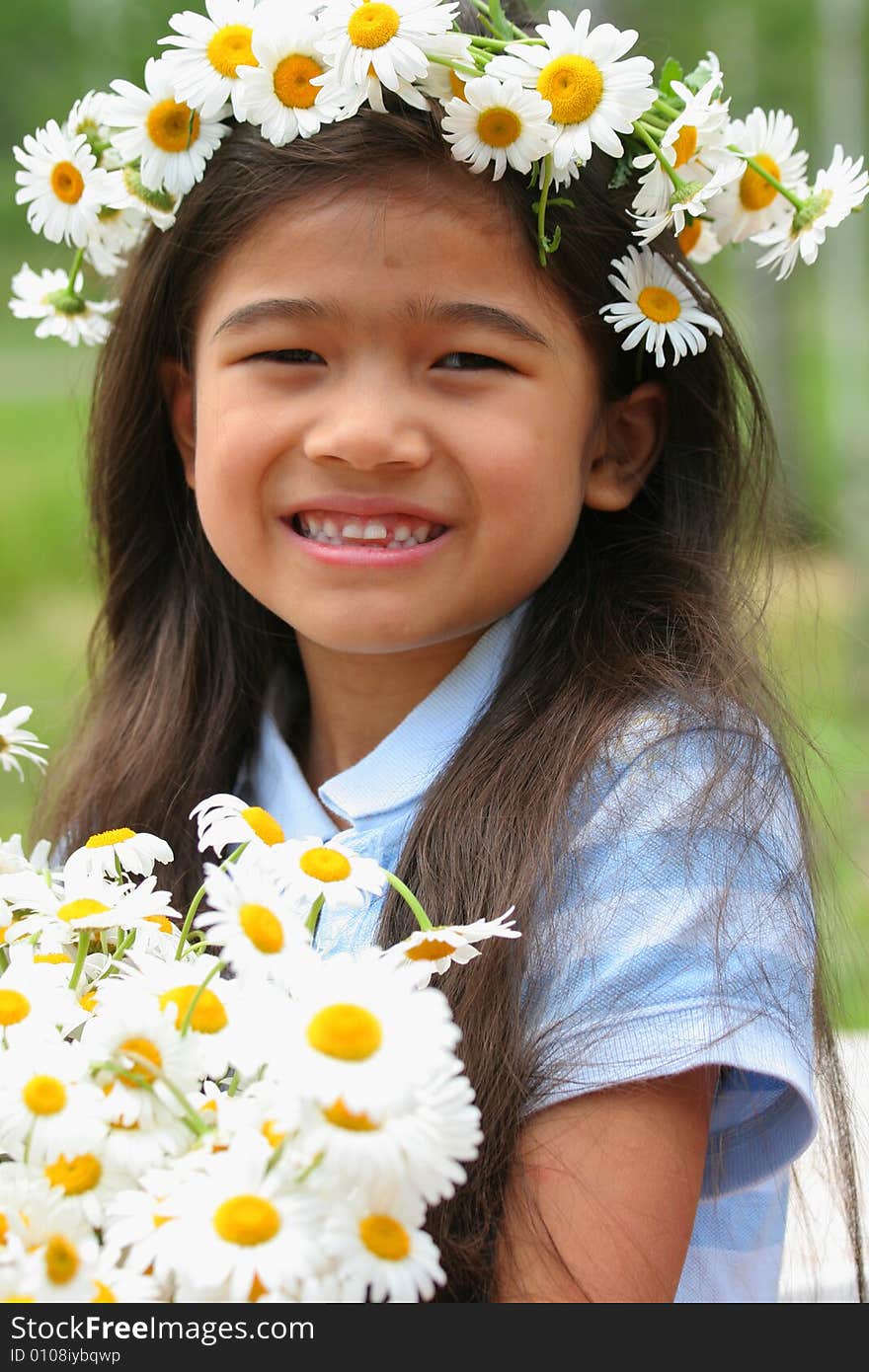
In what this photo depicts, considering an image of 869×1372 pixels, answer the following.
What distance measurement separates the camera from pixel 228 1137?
809mm

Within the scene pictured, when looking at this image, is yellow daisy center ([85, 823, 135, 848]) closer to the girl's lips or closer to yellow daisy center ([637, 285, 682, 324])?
the girl's lips

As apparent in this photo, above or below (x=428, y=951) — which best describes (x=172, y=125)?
above

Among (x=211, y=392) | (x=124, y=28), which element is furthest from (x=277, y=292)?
(x=124, y=28)

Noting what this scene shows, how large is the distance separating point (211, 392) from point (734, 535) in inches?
22.0

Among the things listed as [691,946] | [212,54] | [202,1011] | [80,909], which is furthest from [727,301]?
[202,1011]

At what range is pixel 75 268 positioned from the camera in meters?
1.60

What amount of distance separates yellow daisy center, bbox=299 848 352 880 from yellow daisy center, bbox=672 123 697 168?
2.37 ft

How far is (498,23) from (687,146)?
0.19 metres

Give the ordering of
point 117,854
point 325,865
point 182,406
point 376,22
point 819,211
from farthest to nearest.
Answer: point 182,406
point 819,211
point 376,22
point 117,854
point 325,865

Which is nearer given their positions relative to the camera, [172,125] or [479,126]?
[479,126]

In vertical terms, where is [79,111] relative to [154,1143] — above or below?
above

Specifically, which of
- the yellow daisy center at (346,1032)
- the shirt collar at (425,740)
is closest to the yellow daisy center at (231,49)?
the shirt collar at (425,740)

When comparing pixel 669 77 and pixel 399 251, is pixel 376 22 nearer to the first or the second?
pixel 399 251
